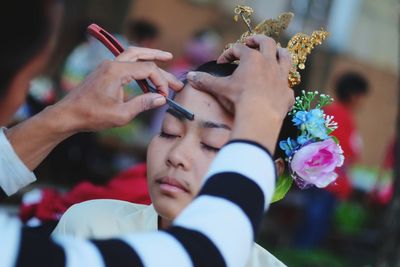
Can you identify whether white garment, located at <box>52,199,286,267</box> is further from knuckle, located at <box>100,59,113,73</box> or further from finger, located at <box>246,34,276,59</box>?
finger, located at <box>246,34,276,59</box>

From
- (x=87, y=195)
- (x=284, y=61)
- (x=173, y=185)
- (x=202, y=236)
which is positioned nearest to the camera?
(x=202, y=236)

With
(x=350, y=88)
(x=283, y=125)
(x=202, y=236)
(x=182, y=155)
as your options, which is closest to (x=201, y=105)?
(x=182, y=155)

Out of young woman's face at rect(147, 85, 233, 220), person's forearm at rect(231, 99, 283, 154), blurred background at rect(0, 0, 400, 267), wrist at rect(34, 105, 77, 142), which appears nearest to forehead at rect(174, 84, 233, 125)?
young woman's face at rect(147, 85, 233, 220)

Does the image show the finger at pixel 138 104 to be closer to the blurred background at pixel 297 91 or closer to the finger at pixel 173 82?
the finger at pixel 173 82

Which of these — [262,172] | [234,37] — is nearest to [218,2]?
[234,37]

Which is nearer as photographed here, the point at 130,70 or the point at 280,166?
the point at 130,70

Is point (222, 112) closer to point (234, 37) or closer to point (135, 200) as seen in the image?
point (135, 200)

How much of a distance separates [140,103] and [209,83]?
7.4 inches

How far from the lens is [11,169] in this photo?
1962mm

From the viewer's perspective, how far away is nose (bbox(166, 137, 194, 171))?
7.02 ft

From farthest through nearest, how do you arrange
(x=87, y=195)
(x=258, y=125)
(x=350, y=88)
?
(x=350, y=88), (x=87, y=195), (x=258, y=125)

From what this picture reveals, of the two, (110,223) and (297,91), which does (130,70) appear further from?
(297,91)

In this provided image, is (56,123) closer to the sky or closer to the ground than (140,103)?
closer to the ground

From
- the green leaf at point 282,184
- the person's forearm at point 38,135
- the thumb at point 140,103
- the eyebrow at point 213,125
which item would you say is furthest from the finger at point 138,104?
the green leaf at point 282,184
